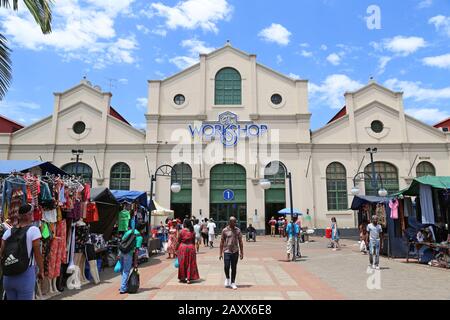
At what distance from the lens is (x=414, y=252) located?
14.1m

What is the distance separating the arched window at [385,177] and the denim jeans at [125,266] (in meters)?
25.3

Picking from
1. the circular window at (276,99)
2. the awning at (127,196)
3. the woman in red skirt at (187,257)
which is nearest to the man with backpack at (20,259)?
the woman in red skirt at (187,257)

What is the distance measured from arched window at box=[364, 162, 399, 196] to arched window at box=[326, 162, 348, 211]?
1875 millimetres

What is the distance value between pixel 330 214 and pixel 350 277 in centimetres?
1961

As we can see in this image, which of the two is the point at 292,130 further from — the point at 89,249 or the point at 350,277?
the point at 89,249

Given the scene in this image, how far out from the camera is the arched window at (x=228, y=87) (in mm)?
31203

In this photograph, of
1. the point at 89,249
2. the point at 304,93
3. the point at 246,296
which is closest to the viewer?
the point at 246,296

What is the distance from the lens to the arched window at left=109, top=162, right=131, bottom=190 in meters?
29.6

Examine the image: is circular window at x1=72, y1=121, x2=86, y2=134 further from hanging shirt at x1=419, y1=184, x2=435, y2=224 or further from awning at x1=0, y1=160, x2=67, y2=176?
hanging shirt at x1=419, y1=184, x2=435, y2=224

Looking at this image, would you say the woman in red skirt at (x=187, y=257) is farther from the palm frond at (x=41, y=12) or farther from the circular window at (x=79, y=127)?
the circular window at (x=79, y=127)

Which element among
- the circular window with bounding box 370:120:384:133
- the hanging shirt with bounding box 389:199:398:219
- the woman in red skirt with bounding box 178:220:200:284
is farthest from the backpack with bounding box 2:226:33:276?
the circular window with bounding box 370:120:384:133

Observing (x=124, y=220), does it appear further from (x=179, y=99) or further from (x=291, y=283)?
(x=179, y=99)

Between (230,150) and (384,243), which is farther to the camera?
(230,150)
